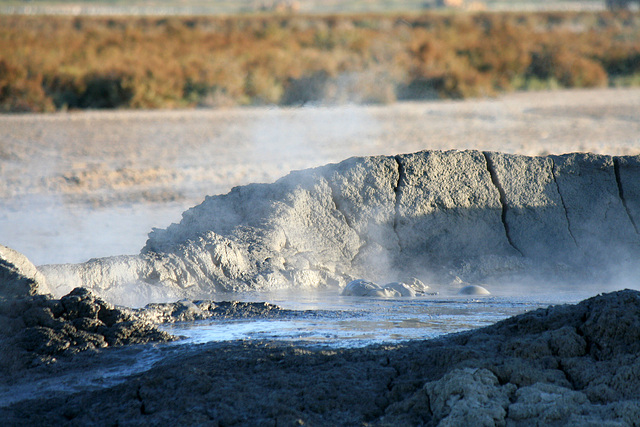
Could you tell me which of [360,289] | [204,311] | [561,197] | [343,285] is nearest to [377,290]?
[360,289]

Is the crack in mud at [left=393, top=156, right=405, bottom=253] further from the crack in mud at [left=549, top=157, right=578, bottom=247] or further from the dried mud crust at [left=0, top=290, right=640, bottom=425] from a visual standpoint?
the dried mud crust at [left=0, top=290, right=640, bottom=425]

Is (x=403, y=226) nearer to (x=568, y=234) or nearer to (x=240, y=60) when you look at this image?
(x=568, y=234)

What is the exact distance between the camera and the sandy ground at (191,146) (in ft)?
28.9

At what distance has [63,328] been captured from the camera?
4.18 meters

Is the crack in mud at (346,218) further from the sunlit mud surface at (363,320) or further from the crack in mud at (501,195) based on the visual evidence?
the crack in mud at (501,195)

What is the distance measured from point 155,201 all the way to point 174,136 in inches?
206

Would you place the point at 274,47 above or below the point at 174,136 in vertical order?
above

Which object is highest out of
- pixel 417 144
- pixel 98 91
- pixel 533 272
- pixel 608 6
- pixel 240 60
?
pixel 608 6

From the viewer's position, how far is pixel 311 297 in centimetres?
577

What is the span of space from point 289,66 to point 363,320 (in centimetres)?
1804

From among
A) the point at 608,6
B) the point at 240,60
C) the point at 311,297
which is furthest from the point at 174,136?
the point at 608,6

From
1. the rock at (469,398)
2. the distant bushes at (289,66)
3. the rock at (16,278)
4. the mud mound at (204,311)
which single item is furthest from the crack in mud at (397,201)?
the distant bushes at (289,66)

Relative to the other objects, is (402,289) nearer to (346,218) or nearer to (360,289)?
(360,289)

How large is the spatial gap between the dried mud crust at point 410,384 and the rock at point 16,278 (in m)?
1.30
